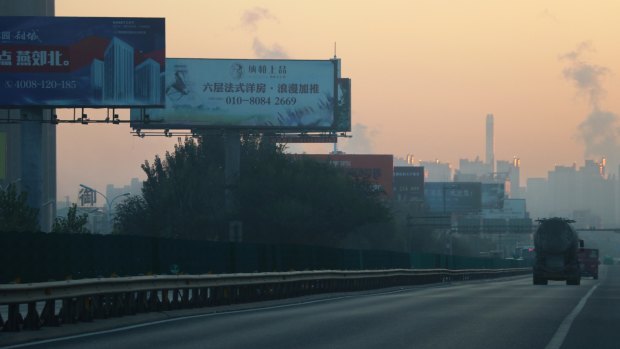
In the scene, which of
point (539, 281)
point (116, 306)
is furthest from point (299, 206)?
point (116, 306)

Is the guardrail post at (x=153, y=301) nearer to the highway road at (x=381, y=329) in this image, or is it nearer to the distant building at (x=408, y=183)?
the highway road at (x=381, y=329)

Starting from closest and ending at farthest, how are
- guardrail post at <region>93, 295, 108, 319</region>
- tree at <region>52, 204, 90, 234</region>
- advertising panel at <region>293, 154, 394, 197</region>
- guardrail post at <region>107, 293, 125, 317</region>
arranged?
guardrail post at <region>93, 295, 108, 319</region> < guardrail post at <region>107, 293, 125, 317</region> < tree at <region>52, 204, 90, 234</region> < advertising panel at <region>293, 154, 394, 197</region>

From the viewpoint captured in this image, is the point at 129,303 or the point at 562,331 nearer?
the point at 562,331

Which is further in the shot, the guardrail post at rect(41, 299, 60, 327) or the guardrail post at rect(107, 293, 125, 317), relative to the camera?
the guardrail post at rect(107, 293, 125, 317)

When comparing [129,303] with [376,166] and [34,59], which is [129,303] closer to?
[34,59]

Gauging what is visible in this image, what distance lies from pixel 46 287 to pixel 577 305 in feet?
42.8

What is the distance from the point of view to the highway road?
1664 cm

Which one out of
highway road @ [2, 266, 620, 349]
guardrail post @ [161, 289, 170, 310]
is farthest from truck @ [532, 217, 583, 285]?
guardrail post @ [161, 289, 170, 310]

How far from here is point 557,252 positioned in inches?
2403

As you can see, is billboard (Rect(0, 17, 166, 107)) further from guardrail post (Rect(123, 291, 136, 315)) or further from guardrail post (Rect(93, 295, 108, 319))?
guardrail post (Rect(93, 295, 108, 319))

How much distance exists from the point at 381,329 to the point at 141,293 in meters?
6.32

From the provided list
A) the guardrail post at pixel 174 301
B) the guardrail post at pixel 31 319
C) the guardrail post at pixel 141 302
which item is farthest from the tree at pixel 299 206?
the guardrail post at pixel 31 319

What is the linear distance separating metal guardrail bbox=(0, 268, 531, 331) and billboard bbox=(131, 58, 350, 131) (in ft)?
139

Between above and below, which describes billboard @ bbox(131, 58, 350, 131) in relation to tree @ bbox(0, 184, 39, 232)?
above
